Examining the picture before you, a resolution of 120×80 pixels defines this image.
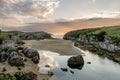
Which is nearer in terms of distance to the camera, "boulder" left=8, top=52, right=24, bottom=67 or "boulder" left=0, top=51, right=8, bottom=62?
"boulder" left=8, top=52, right=24, bottom=67

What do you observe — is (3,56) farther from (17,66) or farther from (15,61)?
(17,66)

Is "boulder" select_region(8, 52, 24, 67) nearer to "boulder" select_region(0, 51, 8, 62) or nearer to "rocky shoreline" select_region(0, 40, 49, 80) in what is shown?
"rocky shoreline" select_region(0, 40, 49, 80)

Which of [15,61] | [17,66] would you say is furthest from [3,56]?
[17,66]

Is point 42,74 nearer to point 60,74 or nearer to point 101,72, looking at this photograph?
point 60,74

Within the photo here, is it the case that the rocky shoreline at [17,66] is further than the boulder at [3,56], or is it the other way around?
the boulder at [3,56]

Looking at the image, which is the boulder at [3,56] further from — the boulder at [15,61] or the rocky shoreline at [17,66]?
the boulder at [15,61]

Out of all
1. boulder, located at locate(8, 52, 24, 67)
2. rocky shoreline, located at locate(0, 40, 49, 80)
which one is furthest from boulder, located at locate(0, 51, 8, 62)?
boulder, located at locate(8, 52, 24, 67)

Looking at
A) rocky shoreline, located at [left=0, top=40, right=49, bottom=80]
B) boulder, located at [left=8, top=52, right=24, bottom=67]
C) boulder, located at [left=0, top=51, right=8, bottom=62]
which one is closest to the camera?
rocky shoreline, located at [left=0, top=40, right=49, bottom=80]

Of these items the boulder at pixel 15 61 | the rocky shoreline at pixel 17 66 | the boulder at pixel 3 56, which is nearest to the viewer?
the rocky shoreline at pixel 17 66

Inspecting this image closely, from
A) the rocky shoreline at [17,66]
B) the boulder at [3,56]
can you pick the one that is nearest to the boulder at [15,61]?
the rocky shoreline at [17,66]

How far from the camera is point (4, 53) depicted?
88812mm

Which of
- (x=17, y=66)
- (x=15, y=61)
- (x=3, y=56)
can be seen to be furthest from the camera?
(x=3, y=56)

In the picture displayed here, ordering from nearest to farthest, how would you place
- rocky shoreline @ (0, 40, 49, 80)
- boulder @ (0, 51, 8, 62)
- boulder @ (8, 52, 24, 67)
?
rocky shoreline @ (0, 40, 49, 80)
boulder @ (8, 52, 24, 67)
boulder @ (0, 51, 8, 62)

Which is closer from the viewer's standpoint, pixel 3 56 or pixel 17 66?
pixel 17 66
